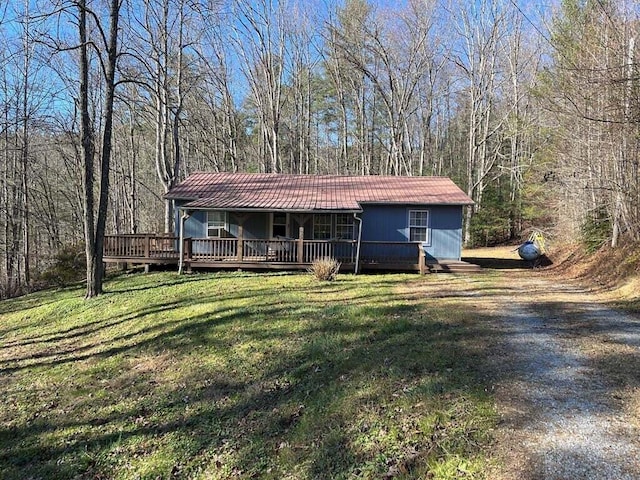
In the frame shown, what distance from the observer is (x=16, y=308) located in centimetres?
1262

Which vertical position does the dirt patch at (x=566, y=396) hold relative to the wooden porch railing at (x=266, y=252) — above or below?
below

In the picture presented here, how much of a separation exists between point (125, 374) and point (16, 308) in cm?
798

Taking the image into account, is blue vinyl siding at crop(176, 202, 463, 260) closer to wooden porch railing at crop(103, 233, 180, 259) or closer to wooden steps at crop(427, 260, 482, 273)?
wooden steps at crop(427, 260, 482, 273)

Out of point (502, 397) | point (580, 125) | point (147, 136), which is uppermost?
point (147, 136)

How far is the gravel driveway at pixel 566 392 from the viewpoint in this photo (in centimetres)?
348

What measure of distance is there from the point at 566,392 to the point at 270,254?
11515mm

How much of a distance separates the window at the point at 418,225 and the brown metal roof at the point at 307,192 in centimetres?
57

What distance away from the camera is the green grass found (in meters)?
4.28

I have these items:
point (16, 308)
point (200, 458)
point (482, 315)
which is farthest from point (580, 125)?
point (16, 308)

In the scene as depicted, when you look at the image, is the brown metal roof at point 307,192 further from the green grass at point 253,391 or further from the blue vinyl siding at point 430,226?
the green grass at point 253,391

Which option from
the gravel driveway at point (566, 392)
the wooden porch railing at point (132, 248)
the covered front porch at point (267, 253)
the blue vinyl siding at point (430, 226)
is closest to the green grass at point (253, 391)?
the gravel driveway at point (566, 392)

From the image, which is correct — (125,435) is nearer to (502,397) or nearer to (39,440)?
(39,440)

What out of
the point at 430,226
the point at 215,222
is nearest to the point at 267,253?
the point at 215,222

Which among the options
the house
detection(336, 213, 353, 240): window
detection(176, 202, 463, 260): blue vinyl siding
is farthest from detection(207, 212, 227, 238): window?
detection(336, 213, 353, 240): window
